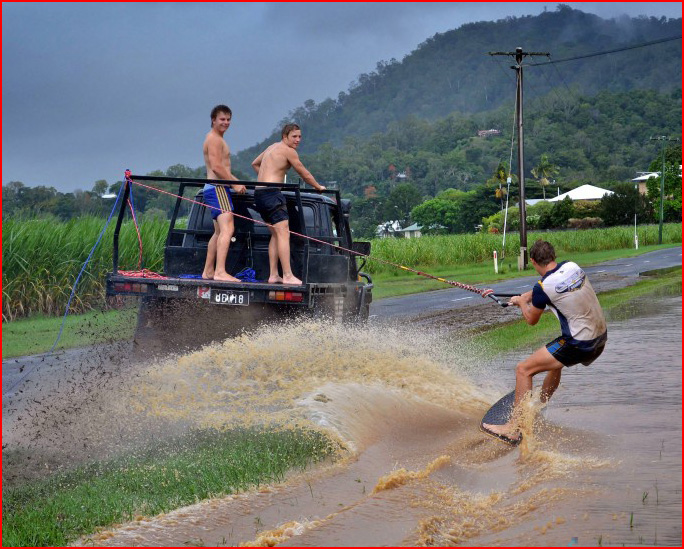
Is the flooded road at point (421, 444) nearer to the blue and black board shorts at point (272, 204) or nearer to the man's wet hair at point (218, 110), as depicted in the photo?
the blue and black board shorts at point (272, 204)

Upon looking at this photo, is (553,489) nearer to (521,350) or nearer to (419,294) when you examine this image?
(521,350)

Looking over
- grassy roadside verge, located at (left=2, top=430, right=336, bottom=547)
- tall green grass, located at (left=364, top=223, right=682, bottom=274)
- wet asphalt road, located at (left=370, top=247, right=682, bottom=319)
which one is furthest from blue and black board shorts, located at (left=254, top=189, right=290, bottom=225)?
tall green grass, located at (left=364, top=223, right=682, bottom=274)

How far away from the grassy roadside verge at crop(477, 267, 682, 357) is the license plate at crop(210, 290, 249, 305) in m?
3.86

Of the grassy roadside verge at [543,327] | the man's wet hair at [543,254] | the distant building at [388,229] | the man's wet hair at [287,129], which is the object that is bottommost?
the grassy roadside verge at [543,327]

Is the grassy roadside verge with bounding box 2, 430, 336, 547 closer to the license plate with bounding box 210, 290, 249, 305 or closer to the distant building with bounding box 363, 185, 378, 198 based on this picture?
the license plate with bounding box 210, 290, 249, 305

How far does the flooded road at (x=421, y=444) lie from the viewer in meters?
5.76

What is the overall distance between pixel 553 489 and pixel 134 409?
4.24 m

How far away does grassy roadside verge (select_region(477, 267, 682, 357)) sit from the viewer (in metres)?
14.0

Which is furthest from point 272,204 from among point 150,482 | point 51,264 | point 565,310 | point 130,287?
point 51,264

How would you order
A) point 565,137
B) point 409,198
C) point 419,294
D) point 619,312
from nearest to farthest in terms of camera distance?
point 619,312, point 419,294, point 409,198, point 565,137

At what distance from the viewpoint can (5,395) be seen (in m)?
11.3

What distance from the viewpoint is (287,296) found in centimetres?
1049

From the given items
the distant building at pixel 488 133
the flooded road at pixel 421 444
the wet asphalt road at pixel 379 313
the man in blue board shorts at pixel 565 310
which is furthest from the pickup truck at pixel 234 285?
the distant building at pixel 488 133

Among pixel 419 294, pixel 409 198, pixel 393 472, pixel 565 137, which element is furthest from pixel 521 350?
pixel 565 137
